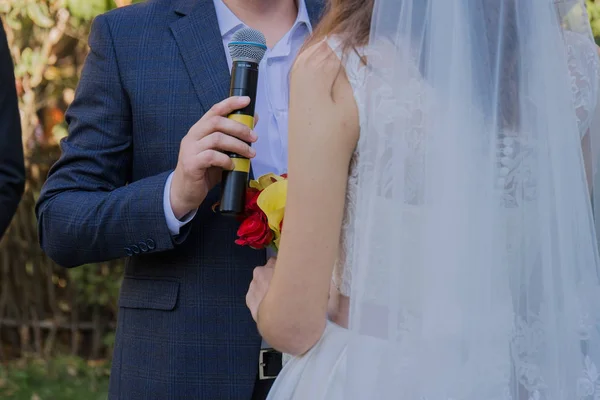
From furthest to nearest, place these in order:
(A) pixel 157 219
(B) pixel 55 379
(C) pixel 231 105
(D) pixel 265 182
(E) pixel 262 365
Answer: (B) pixel 55 379
(E) pixel 262 365
(A) pixel 157 219
(D) pixel 265 182
(C) pixel 231 105

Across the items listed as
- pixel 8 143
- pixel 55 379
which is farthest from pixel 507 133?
pixel 55 379

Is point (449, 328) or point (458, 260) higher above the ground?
point (458, 260)

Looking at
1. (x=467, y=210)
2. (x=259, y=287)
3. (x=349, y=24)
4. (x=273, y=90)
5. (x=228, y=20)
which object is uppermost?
(x=228, y=20)

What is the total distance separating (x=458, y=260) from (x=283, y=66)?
3.72 ft

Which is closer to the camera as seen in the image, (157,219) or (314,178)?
(314,178)

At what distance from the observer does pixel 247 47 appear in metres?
2.13

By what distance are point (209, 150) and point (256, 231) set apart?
0.70 feet

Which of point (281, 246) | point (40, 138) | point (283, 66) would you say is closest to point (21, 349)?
point (40, 138)

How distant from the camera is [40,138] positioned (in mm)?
6141

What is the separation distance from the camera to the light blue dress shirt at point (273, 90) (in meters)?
Answer: 2.63

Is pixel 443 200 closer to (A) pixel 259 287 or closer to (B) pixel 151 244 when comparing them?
(A) pixel 259 287

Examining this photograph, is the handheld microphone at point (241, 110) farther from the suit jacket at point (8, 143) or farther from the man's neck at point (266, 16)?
the suit jacket at point (8, 143)

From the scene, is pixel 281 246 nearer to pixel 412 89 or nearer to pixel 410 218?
pixel 410 218

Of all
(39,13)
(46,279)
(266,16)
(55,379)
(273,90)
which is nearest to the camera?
(273,90)
